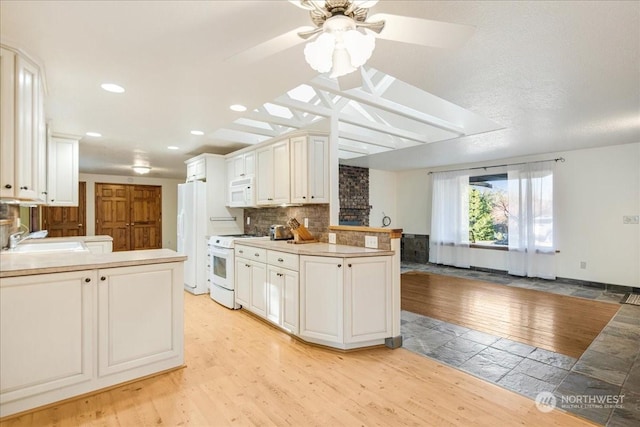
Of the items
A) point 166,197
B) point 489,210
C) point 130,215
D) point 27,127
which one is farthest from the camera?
point 166,197

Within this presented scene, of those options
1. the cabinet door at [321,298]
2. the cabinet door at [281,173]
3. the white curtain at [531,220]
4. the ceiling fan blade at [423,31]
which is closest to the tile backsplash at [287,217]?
the cabinet door at [281,173]

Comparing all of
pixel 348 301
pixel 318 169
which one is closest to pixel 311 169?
pixel 318 169

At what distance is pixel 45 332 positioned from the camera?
6.49 ft

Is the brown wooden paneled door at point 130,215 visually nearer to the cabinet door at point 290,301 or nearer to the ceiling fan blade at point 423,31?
the cabinet door at point 290,301

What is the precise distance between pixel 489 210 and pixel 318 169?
4.66m

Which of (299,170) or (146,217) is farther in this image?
(146,217)

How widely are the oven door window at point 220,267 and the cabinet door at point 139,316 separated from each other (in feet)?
5.79

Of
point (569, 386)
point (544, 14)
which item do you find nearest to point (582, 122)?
point (544, 14)

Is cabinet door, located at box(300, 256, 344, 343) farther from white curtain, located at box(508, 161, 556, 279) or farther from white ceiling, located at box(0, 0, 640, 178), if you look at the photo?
white curtain, located at box(508, 161, 556, 279)

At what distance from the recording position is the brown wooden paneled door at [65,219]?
7.29 m

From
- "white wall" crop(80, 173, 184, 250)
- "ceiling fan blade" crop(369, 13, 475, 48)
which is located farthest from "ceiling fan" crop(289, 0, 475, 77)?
"white wall" crop(80, 173, 184, 250)

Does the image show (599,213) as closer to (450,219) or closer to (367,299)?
(450,219)

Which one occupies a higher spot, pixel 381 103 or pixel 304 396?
pixel 381 103

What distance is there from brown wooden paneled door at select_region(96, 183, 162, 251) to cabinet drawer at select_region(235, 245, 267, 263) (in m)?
5.75
